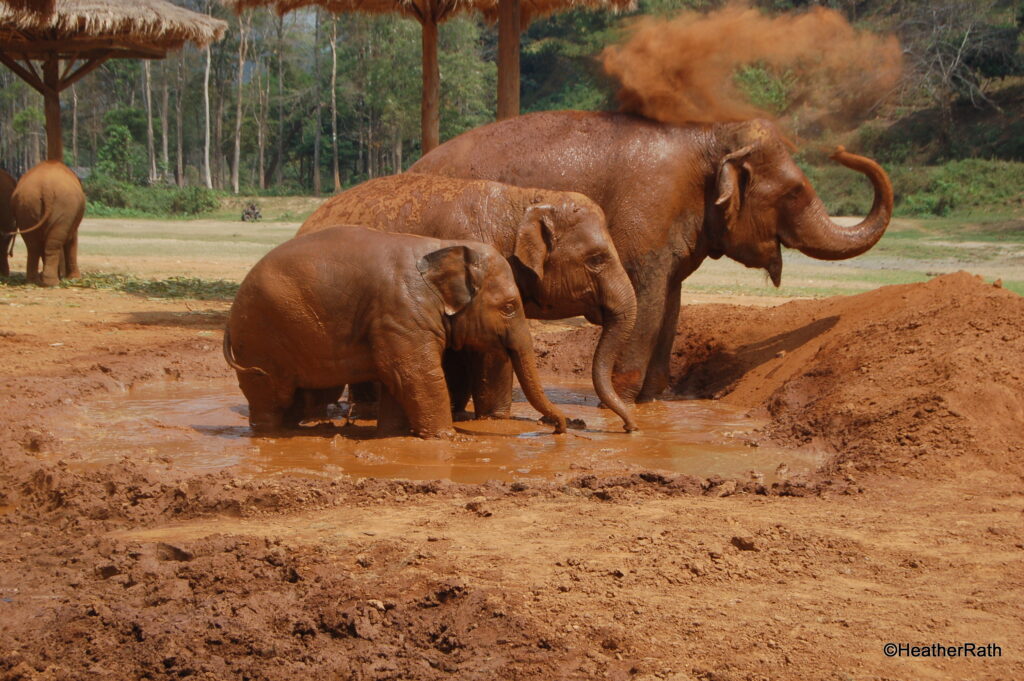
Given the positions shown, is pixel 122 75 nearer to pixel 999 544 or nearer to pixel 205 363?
pixel 205 363

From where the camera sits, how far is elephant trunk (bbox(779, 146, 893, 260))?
397 inches

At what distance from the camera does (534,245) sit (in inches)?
329

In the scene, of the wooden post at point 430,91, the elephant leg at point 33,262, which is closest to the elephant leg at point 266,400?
the wooden post at point 430,91

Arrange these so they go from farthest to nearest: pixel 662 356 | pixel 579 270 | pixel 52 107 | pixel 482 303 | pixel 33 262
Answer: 1. pixel 52 107
2. pixel 33 262
3. pixel 662 356
4. pixel 579 270
5. pixel 482 303

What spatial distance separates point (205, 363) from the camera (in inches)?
436

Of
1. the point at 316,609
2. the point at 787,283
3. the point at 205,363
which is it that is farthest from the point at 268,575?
the point at 787,283

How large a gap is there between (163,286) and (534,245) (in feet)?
32.5

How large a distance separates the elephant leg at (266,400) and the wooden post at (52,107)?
12831 mm

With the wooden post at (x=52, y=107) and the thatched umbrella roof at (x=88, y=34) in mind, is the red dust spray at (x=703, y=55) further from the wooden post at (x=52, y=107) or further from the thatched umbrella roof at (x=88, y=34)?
the wooden post at (x=52, y=107)

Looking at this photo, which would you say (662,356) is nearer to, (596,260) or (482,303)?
(596,260)

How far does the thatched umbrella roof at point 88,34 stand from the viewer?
1803cm

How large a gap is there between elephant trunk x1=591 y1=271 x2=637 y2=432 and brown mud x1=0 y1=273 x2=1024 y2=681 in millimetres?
708

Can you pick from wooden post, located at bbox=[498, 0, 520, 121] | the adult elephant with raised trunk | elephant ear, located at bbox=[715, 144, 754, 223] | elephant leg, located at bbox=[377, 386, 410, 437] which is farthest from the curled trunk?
wooden post, located at bbox=[498, 0, 520, 121]

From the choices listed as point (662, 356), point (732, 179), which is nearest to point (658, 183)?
point (732, 179)
